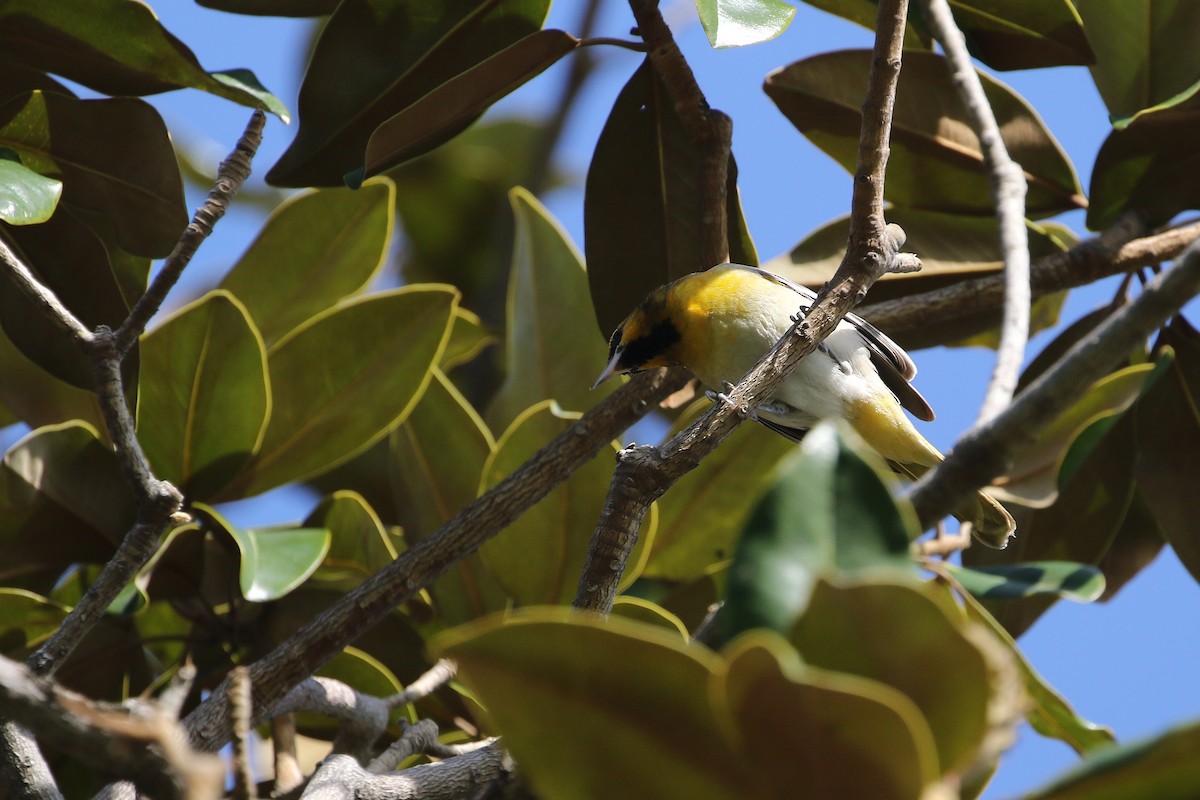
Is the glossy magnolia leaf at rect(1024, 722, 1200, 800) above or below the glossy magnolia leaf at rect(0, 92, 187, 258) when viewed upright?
below

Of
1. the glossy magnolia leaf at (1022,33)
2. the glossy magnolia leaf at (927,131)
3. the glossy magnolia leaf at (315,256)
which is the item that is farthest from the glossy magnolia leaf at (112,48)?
the glossy magnolia leaf at (1022,33)

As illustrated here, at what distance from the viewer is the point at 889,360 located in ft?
8.49

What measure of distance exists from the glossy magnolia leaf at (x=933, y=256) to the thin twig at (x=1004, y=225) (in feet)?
2.68

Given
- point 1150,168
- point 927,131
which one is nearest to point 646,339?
point 927,131

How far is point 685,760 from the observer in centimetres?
76

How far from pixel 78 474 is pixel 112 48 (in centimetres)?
78

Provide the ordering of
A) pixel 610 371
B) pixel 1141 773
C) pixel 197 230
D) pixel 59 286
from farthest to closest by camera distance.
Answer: pixel 610 371
pixel 59 286
pixel 197 230
pixel 1141 773

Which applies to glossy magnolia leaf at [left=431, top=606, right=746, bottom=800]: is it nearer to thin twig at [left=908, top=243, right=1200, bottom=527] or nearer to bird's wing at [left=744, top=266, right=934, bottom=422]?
thin twig at [left=908, top=243, right=1200, bottom=527]

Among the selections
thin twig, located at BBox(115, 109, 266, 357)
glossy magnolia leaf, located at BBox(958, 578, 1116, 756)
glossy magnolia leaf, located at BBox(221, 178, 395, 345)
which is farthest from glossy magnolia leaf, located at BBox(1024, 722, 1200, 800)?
glossy magnolia leaf, located at BBox(221, 178, 395, 345)

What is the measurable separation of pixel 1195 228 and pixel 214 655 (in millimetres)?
2171

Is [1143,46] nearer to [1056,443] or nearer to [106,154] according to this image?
[1056,443]

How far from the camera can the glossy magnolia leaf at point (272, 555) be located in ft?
6.11

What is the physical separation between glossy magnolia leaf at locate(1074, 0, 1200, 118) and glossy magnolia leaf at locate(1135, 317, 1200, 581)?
21.9 inches

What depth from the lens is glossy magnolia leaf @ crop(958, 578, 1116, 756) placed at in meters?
1.15
